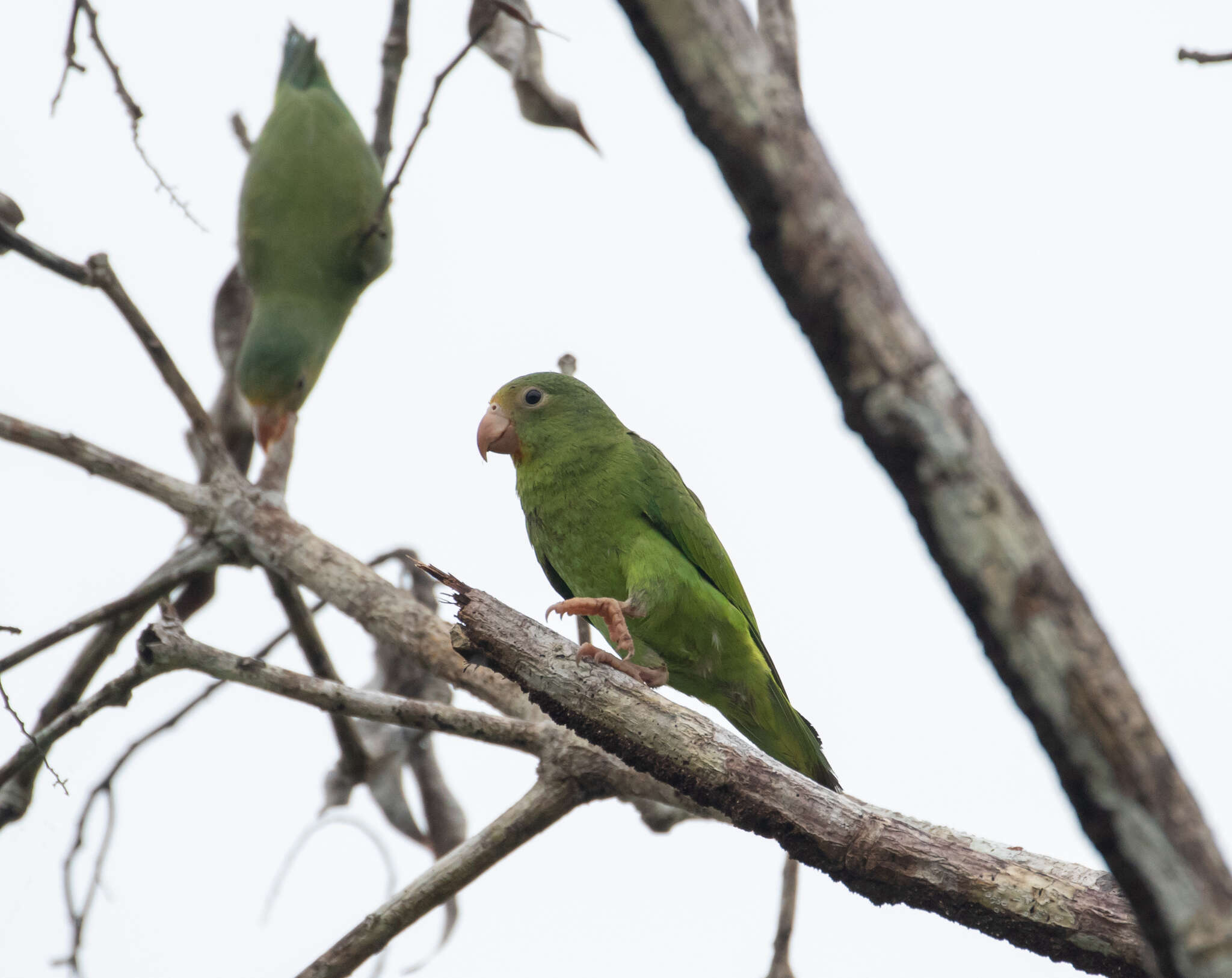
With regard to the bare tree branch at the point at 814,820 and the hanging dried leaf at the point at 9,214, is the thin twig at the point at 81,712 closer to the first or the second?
the bare tree branch at the point at 814,820

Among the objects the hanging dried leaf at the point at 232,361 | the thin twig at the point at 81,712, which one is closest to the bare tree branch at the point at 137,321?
the hanging dried leaf at the point at 232,361

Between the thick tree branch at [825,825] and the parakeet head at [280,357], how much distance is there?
3086 millimetres

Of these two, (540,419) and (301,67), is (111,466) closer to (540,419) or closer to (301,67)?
(540,419)

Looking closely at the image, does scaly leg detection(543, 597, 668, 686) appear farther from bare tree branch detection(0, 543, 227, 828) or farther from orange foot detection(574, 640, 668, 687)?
bare tree branch detection(0, 543, 227, 828)

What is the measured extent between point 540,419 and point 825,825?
252 cm

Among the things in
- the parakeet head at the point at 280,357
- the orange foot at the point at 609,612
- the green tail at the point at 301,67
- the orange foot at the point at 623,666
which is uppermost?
the green tail at the point at 301,67

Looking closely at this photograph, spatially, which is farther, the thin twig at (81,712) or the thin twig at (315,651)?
the thin twig at (315,651)

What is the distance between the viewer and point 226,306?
6.63 meters

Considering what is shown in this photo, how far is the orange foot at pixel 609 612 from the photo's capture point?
4090mm

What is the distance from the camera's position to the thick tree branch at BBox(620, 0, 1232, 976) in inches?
55.4

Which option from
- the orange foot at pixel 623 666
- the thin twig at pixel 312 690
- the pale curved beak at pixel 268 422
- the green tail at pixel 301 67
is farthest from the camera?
the green tail at pixel 301 67

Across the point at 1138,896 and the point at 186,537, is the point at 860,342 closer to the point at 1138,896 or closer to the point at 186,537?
the point at 1138,896

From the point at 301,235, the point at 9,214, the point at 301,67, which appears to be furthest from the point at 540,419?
the point at 301,67

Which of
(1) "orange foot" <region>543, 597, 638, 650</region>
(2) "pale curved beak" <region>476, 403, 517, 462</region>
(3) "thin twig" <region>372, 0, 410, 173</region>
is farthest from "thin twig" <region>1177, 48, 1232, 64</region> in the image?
(3) "thin twig" <region>372, 0, 410, 173</region>
